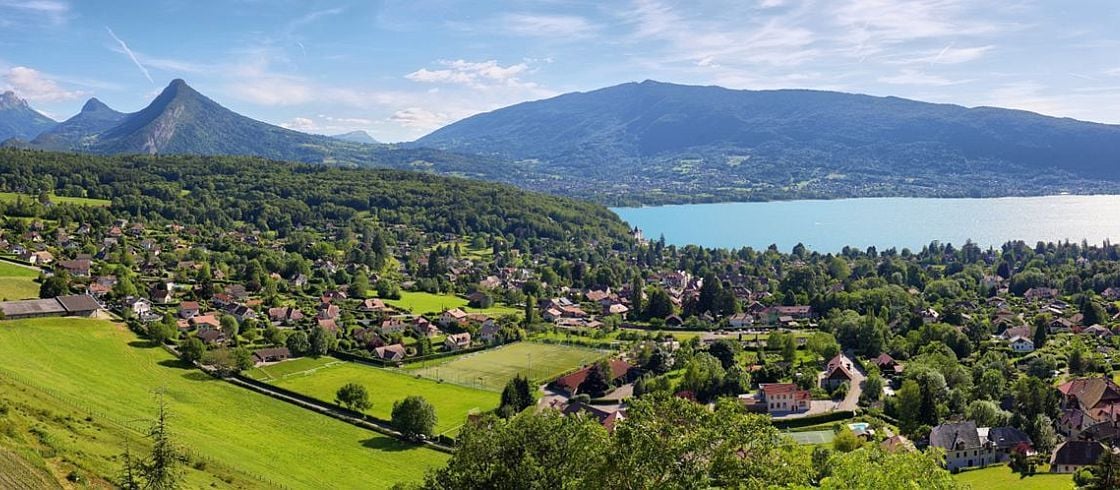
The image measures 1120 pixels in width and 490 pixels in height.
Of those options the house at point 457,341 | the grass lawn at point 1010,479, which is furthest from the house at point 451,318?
the grass lawn at point 1010,479

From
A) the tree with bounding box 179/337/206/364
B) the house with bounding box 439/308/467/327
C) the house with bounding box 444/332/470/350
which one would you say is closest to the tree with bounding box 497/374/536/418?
the house with bounding box 444/332/470/350

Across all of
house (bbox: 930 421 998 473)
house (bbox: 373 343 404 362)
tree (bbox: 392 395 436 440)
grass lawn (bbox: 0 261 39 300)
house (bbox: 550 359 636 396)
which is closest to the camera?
house (bbox: 930 421 998 473)

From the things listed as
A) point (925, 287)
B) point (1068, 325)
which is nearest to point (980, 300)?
point (925, 287)

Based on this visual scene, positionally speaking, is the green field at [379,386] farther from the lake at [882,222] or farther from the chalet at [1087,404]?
the lake at [882,222]

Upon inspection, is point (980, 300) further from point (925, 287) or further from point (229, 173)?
point (229, 173)

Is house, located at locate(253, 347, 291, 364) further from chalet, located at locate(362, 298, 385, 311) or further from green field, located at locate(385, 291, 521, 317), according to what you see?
green field, located at locate(385, 291, 521, 317)

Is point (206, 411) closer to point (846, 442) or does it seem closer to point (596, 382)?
point (596, 382)
